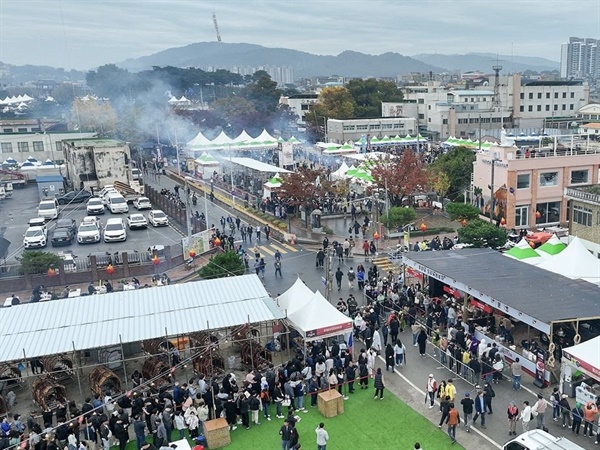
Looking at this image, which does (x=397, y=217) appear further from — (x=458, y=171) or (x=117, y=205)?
(x=117, y=205)

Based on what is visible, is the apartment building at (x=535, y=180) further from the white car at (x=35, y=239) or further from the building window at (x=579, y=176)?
the white car at (x=35, y=239)

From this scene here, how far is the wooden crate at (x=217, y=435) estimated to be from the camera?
14.2 metres

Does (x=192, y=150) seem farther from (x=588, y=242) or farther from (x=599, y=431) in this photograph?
(x=599, y=431)

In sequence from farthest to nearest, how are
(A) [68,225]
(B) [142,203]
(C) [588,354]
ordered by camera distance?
(B) [142,203], (A) [68,225], (C) [588,354]

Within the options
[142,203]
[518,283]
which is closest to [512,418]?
[518,283]

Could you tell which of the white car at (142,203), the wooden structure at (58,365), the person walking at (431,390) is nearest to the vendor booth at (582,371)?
the person walking at (431,390)

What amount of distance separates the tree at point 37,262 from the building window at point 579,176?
29.7m

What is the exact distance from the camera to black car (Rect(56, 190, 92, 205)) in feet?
151

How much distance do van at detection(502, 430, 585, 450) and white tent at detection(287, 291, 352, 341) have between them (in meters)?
6.66

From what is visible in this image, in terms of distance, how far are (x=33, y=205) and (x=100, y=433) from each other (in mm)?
38033

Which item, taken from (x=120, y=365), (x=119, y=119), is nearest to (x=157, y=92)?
(x=119, y=119)

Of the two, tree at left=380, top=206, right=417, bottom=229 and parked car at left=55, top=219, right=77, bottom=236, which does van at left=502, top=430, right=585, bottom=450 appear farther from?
parked car at left=55, top=219, right=77, bottom=236

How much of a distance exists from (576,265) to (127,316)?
608 inches

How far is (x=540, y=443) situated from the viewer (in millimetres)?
11758
